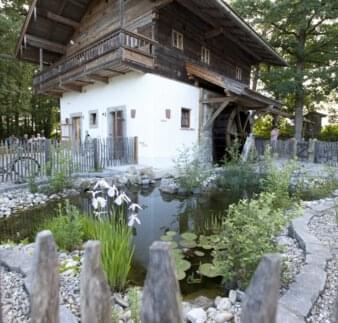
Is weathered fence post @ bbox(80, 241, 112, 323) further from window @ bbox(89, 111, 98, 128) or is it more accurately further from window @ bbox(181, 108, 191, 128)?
window @ bbox(89, 111, 98, 128)

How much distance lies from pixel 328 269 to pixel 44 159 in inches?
274

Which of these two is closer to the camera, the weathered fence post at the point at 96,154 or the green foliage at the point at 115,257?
the green foliage at the point at 115,257

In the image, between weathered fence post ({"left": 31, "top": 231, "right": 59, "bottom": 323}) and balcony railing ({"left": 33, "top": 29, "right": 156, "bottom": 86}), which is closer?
weathered fence post ({"left": 31, "top": 231, "right": 59, "bottom": 323})

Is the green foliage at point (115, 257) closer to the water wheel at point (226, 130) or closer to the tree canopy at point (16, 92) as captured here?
the water wheel at point (226, 130)

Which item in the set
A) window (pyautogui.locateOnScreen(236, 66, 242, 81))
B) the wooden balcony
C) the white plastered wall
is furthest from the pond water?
window (pyautogui.locateOnScreen(236, 66, 242, 81))

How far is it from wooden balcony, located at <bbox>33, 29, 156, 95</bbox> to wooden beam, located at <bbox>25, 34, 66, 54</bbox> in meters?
1.33

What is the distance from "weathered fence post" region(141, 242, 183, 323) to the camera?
0.98 m

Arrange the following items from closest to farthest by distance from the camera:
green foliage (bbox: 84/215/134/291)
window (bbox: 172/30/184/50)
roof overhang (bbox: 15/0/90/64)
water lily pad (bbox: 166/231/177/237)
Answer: green foliage (bbox: 84/215/134/291), water lily pad (bbox: 166/231/177/237), window (bbox: 172/30/184/50), roof overhang (bbox: 15/0/90/64)

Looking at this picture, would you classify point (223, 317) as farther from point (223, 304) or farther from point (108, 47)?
point (108, 47)

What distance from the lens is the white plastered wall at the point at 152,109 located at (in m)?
9.84

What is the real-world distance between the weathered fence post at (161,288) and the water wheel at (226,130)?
38.0 feet

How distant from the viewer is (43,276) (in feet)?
3.39

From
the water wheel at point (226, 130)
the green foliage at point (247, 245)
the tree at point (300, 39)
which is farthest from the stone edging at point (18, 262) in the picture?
the tree at point (300, 39)

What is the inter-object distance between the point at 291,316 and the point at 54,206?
492 cm
